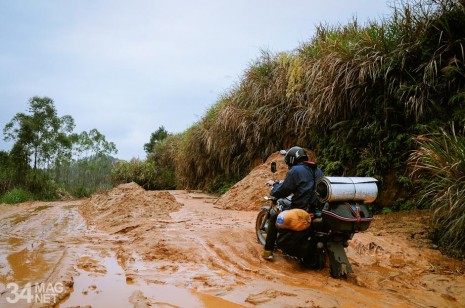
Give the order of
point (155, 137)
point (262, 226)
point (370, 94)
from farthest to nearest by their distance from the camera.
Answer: point (155, 137) → point (370, 94) → point (262, 226)

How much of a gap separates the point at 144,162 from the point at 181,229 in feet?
49.3

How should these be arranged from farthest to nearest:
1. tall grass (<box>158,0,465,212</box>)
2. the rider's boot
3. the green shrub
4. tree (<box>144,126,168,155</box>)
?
tree (<box>144,126,168,155</box>) → the green shrub → tall grass (<box>158,0,465,212</box>) → the rider's boot

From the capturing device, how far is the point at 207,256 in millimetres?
4199

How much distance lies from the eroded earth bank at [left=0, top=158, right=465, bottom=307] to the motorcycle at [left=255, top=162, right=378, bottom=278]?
0.19m

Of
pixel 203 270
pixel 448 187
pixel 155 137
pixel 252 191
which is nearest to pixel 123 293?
pixel 203 270

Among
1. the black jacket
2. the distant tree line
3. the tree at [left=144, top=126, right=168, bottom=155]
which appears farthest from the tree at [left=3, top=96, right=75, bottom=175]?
the black jacket

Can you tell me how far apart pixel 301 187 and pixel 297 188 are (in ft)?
0.18

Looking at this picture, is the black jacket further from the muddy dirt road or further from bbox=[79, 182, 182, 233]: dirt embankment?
bbox=[79, 182, 182, 233]: dirt embankment

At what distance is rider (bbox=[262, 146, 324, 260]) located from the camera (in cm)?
412

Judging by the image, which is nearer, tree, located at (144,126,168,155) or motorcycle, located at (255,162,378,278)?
motorcycle, located at (255,162,378,278)

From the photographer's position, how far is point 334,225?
3.63m

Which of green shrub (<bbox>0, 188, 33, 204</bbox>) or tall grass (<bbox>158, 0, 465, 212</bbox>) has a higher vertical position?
tall grass (<bbox>158, 0, 465, 212</bbox>)

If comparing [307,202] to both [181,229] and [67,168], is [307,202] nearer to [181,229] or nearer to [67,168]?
[181,229]

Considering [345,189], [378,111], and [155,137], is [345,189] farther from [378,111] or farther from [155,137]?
[155,137]
